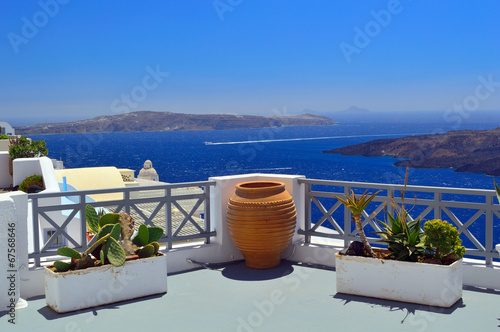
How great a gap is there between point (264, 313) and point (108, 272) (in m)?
1.50

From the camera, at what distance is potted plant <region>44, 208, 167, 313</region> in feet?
14.9

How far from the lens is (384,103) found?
55.9 m

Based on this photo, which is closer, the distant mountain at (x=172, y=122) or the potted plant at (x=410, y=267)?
the potted plant at (x=410, y=267)

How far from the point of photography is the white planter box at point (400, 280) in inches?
178

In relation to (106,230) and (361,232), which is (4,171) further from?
(361,232)

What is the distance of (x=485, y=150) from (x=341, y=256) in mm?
55538

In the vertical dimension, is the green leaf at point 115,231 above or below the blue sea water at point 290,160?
above

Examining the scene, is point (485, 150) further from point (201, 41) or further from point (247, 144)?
point (247, 144)

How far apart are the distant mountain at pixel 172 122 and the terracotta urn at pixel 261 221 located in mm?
61291

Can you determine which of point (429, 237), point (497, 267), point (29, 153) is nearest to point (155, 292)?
point (429, 237)
